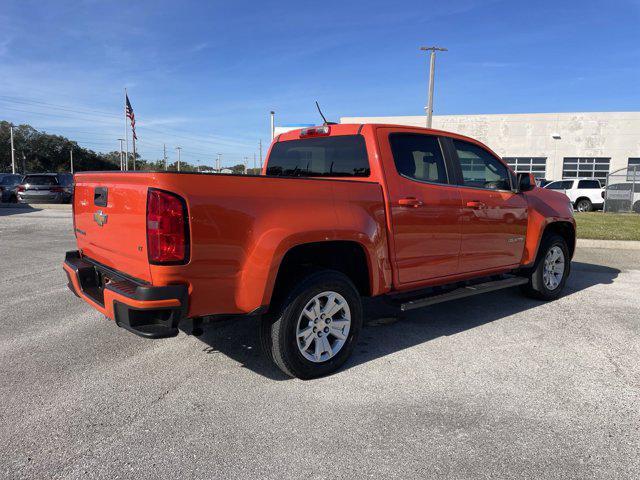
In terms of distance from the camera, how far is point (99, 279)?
147 inches

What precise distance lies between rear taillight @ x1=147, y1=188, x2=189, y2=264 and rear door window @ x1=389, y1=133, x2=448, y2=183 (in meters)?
2.00

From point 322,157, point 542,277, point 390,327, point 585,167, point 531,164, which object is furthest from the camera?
point 531,164

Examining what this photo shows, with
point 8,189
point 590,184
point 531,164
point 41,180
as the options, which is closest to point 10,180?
point 8,189

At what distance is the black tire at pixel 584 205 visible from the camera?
22.8 m

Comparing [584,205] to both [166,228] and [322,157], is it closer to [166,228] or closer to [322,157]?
[322,157]

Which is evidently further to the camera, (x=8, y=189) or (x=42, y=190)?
(x=8, y=189)

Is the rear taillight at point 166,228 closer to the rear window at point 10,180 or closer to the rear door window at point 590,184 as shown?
the rear door window at point 590,184

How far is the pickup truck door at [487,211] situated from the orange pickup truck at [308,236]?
19mm

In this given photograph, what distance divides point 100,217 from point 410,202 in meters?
2.45

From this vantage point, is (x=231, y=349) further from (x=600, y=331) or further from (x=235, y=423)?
(x=600, y=331)

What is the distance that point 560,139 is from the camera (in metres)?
33.2

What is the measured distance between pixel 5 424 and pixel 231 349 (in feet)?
5.61

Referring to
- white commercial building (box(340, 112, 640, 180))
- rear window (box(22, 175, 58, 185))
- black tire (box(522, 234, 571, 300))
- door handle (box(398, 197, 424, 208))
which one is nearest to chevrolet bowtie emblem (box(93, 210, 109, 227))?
door handle (box(398, 197, 424, 208))

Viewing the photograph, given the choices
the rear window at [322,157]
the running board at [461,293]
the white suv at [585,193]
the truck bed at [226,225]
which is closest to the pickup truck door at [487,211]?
the running board at [461,293]
